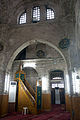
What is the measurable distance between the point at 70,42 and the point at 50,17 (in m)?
3.25

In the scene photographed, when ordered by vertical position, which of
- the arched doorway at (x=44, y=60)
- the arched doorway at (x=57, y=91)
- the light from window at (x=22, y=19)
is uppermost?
the light from window at (x=22, y=19)

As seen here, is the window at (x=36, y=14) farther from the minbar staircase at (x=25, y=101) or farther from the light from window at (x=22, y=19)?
the minbar staircase at (x=25, y=101)

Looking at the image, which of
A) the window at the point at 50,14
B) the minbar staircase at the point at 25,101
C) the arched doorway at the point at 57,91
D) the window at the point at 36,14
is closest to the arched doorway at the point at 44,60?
the minbar staircase at the point at 25,101

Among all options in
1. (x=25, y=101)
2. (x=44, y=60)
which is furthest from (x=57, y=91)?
(x=25, y=101)

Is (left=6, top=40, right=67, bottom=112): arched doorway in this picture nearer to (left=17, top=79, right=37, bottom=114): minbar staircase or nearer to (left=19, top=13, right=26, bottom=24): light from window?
(left=17, top=79, right=37, bottom=114): minbar staircase

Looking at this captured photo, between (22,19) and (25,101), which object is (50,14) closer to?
(22,19)

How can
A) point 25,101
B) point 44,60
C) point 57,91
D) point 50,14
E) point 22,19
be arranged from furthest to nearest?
point 57,91, point 44,60, point 22,19, point 50,14, point 25,101

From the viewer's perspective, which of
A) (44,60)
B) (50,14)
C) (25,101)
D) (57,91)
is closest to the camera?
(25,101)

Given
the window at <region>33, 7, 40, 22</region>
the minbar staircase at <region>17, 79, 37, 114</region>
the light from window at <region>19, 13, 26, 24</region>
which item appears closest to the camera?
the minbar staircase at <region>17, 79, 37, 114</region>

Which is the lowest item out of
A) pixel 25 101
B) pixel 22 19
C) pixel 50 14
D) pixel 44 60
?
pixel 25 101

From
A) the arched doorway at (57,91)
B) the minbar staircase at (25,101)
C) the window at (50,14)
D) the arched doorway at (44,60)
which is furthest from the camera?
the arched doorway at (57,91)

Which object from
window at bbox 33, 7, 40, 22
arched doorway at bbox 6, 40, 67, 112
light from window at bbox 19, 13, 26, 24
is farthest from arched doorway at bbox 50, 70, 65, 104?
light from window at bbox 19, 13, 26, 24

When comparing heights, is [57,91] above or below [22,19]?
below

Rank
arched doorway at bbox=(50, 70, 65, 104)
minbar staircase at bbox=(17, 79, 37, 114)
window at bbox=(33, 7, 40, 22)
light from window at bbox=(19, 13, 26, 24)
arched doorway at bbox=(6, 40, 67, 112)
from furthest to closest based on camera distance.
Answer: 1. arched doorway at bbox=(50, 70, 65, 104)
2. arched doorway at bbox=(6, 40, 67, 112)
3. light from window at bbox=(19, 13, 26, 24)
4. window at bbox=(33, 7, 40, 22)
5. minbar staircase at bbox=(17, 79, 37, 114)
